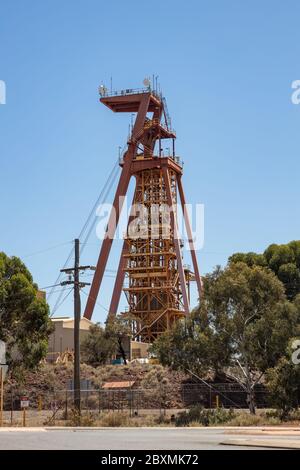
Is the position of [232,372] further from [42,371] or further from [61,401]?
[42,371]

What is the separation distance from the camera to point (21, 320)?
5328cm

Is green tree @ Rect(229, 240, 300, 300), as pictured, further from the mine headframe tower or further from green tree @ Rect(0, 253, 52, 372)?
green tree @ Rect(0, 253, 52, 372)

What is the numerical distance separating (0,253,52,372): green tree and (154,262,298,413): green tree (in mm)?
9197

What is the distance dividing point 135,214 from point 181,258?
983 centimetres

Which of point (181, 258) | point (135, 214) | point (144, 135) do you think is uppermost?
point (144, 135)

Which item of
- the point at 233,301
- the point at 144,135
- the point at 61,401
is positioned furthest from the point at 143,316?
the point at 233,301

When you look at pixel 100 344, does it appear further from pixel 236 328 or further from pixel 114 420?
pixel 114 420

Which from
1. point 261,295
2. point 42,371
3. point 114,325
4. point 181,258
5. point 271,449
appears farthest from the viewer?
point 181,258

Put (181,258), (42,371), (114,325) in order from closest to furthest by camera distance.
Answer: (42,371) < (114,325) < (181,258)

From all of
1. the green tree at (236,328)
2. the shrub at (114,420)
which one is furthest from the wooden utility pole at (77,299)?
the green tree at (236,328)

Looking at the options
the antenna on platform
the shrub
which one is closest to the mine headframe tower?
the antenna on platform

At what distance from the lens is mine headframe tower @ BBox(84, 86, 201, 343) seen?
89125 millimetres

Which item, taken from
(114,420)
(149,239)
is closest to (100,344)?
(149,239)

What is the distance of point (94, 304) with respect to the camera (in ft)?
288
